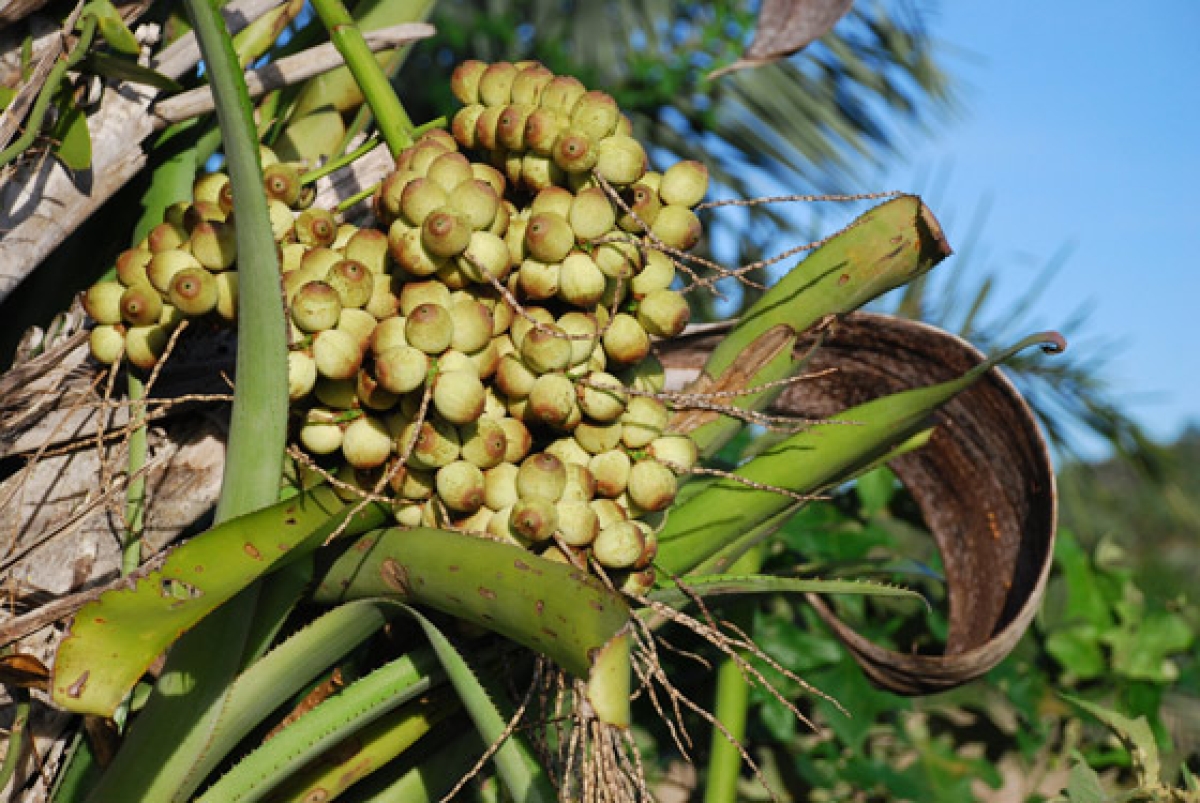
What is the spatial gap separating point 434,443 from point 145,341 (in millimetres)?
214

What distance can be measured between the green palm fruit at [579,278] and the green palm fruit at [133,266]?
0.88ft

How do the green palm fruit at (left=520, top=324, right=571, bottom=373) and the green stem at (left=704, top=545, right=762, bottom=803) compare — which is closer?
the green palm fruit at (left=520, top=324, right=571, bottom=373)

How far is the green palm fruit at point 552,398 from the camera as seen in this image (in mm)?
676

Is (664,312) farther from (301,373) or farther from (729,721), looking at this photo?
(729,721)

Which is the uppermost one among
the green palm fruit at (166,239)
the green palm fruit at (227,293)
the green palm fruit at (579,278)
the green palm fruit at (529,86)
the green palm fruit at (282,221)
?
the green palm fruit at (529,86)

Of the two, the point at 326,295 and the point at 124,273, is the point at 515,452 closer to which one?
the point at 326,295

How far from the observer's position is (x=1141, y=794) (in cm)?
87

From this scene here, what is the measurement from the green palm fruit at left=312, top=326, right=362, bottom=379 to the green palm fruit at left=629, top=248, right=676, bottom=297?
7.4 inches

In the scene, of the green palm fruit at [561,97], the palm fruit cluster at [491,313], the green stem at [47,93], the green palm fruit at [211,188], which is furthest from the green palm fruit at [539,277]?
the green stem at [47,93]

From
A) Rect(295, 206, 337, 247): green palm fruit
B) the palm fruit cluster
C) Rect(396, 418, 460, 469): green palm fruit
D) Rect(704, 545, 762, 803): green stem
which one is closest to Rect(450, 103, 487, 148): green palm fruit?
the palm fruit cluster

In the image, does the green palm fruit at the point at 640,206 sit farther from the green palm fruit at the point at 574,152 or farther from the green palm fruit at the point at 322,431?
the green palm fruit at the point at 322,431

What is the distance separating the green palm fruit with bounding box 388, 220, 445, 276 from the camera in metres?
0.68

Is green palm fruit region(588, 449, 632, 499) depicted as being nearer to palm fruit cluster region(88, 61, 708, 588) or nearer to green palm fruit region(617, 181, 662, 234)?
palm fruit cluster region(88, 61, 708, 588)

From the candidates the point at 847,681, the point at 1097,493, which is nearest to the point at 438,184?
the point at 847,681
